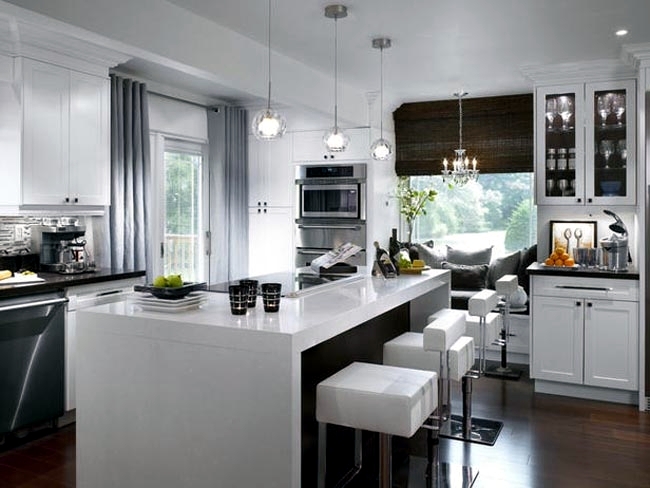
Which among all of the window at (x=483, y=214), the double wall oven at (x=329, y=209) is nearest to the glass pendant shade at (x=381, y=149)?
the double wall oven at (x=329, y=209)

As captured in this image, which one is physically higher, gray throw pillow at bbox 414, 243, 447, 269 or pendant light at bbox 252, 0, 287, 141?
pendant light at bbox 252, 0, 287, 141

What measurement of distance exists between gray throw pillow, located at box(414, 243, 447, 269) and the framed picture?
4.31 feet

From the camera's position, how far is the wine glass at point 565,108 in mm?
5156

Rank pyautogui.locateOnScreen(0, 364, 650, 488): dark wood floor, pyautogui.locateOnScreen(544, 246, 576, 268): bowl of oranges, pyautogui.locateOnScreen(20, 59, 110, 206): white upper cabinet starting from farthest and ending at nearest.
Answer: pyautogui.locateOnScreen(544, 246, 576, 268): bowl of oranges < pyautogui.locateOnScreen(20, 59, 110, 206): white upper cabinet < pyautogui.locateOnScreen(0, 364, 650, 488): dark wood floor

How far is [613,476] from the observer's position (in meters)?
3.29

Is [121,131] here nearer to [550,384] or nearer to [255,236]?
[255,236]

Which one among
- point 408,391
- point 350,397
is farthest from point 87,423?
point 408,391

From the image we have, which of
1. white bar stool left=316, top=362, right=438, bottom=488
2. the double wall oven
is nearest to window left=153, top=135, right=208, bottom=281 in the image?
the double wall oven

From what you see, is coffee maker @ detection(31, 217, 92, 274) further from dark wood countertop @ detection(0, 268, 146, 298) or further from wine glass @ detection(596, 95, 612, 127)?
wine glass @ detection(596, 95, 612, 127)

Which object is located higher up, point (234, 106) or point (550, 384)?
point (234, 106)

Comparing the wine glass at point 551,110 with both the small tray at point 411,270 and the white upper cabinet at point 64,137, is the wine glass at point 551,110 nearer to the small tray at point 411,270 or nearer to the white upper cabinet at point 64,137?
the small tray at point 411,270

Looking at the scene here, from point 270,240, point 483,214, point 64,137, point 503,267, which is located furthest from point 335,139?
point 483,214

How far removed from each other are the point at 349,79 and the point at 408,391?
3625 millimetres

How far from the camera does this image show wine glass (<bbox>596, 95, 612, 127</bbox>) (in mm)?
5034
